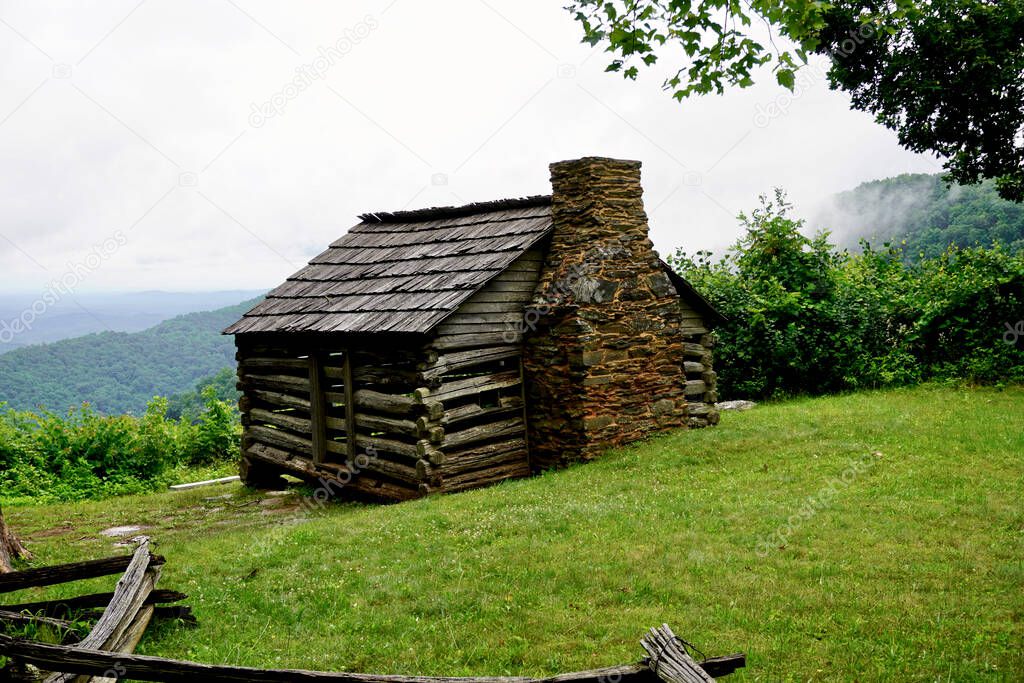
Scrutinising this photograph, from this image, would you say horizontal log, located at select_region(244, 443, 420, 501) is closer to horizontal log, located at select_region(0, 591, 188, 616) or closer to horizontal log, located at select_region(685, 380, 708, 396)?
horizontal log, located at select_region(685, 380, 708, 396)

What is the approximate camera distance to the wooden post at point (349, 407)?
13.7 meters

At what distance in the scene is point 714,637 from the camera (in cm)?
607

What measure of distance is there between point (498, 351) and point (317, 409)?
3640mm

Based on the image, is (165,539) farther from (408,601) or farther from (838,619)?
(838,619)

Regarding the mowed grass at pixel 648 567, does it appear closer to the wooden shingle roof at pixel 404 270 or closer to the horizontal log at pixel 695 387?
the horizontal log at pixel 695 387

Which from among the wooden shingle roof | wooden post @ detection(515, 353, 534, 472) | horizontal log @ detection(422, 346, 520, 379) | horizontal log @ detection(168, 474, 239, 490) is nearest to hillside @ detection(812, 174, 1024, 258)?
the wooden shingle roof

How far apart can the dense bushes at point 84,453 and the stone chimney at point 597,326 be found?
9.42 meters

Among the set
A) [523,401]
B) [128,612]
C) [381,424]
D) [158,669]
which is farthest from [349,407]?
[158,669]

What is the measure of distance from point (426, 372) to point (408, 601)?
17.8 feet

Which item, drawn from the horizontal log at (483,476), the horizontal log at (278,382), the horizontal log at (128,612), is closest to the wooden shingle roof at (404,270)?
the horizontal log at (278,382)

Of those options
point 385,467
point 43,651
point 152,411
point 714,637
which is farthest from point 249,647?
point 152,411

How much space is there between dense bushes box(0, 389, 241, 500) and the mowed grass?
12.8 ft

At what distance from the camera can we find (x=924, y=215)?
40.3 m

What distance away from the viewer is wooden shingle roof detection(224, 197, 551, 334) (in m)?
12.8
